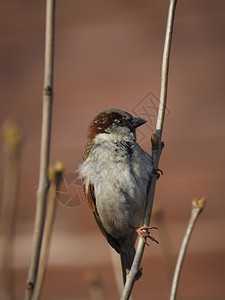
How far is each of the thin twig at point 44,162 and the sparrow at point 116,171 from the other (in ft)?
3.06

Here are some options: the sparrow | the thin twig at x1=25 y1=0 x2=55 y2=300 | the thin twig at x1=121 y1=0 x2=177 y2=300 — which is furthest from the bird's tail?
the thin twig at x1=25 y1=0 x2=55 y2=300

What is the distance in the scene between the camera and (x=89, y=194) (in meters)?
2.38

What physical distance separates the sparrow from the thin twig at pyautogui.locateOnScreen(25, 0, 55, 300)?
36.7 inches

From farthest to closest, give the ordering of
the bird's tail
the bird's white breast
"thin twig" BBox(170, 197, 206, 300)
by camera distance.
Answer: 1. the bird's tail
2. the bird's white breast
3. "thin twig" BBox(170, 197, 206, 300)

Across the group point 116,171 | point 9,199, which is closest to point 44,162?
point 9,199

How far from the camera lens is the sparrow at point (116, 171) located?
223 cm

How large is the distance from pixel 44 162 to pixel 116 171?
969 millimetres

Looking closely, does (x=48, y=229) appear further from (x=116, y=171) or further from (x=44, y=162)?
(x=116, y=171)

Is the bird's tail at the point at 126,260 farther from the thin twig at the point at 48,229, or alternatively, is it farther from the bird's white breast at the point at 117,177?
the thin twig at the point at 48,229

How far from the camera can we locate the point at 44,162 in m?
1.29

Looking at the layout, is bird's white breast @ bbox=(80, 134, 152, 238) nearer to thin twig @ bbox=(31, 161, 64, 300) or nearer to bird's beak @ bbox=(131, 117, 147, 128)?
bird's beak @ bbox=(131, 117, 147, 128)

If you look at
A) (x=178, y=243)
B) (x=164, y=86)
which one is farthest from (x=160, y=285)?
(x=164, y=86)

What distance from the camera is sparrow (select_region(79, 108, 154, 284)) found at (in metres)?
2.23

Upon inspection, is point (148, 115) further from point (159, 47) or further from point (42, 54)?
point (42, 54)
